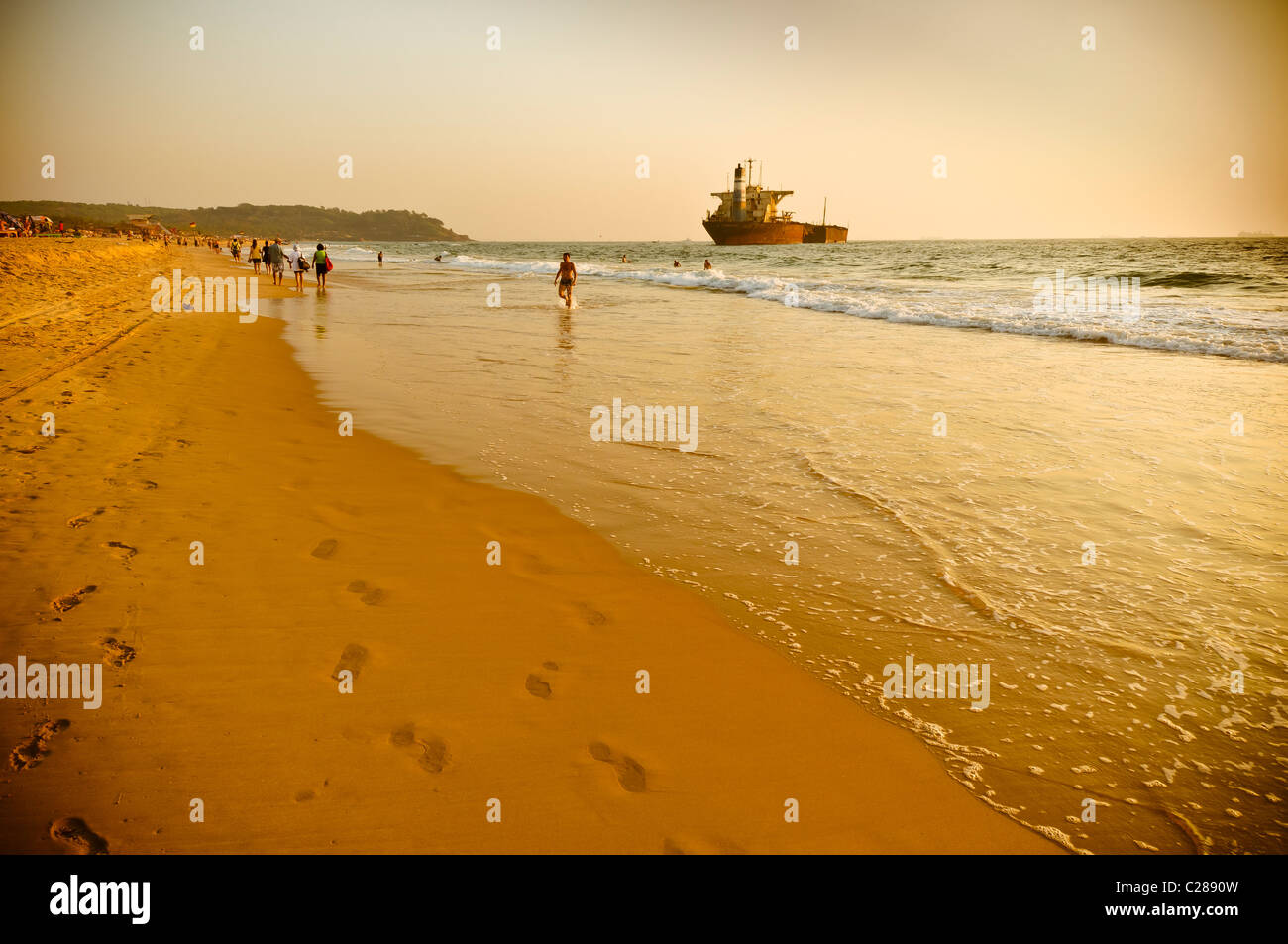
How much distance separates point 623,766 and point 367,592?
7.32ft

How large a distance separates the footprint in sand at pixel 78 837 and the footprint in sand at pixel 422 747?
102 centimetres

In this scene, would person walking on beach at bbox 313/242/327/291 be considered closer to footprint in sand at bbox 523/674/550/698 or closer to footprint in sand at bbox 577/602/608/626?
footprint in sand at bbox 577/602/608/626

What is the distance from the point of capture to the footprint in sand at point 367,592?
4118 millimetres

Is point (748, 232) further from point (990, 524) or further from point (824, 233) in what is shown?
point (990, 524)

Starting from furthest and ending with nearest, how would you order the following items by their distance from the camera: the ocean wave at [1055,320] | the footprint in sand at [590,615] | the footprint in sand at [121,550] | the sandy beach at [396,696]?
the ocean wave at [1055,320] → the footprint in sand at [121,550] → the footprint in sand at [590,615] → the sandy beach at [396,696]

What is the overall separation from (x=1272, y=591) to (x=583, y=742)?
196 inches

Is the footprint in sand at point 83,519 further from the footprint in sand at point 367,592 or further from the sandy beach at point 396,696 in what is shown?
the footprint in sand at point 367,592

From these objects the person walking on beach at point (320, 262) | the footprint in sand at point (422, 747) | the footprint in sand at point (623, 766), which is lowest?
the footprint in sand at point (623, 766)

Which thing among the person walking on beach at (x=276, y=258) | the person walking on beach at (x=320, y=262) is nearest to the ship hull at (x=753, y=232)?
the person walking on beach at (x=276, y=258)

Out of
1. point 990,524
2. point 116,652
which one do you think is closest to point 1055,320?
point 990,524

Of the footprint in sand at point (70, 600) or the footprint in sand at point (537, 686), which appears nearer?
the footprint in sand at point (537, 686)

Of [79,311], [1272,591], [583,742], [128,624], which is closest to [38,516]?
[128,624]

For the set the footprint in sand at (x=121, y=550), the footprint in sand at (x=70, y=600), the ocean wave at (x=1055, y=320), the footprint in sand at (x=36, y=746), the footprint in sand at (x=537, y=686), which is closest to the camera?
the footprint in sand at (x=36, y=746)
